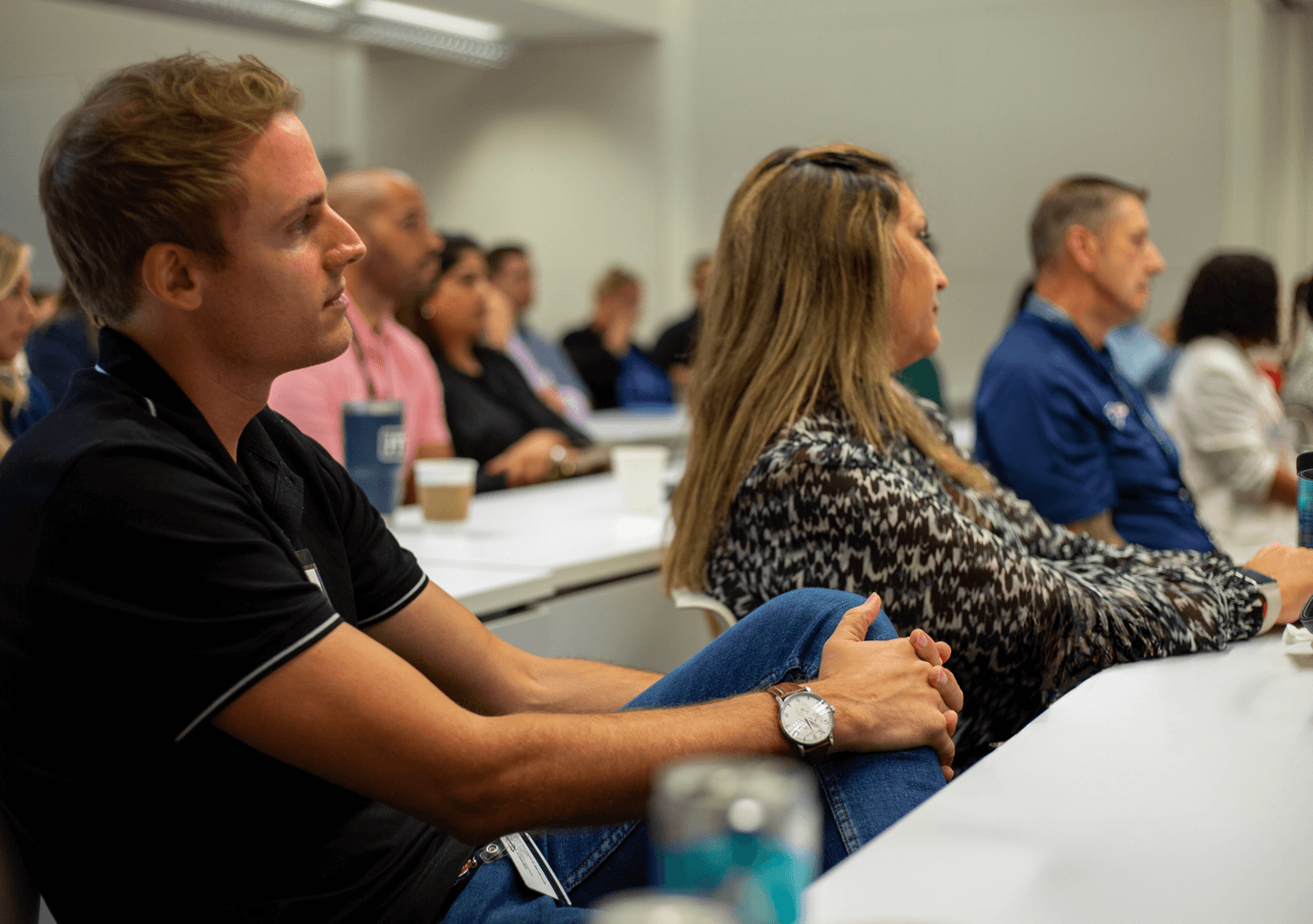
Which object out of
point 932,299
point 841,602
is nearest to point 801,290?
point 932,299

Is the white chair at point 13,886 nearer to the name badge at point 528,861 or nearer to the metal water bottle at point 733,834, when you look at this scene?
the name badge at point 528,861

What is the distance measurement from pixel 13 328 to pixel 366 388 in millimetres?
978

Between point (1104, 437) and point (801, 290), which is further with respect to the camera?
point (1104, 437)

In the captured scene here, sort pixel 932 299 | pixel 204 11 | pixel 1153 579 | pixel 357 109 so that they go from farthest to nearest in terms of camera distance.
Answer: pixel 357 109 < pixel 204 11 < pixel 932 299 < pixel 1153 579

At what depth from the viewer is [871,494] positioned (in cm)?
141

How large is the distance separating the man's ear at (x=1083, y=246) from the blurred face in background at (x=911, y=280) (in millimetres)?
1229

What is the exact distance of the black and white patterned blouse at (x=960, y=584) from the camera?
1.41m

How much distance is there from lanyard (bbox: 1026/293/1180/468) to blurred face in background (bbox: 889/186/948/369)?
3.57 ft

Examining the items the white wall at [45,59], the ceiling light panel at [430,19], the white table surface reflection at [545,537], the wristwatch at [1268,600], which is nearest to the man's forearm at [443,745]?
the wristwatch at [1268,600]

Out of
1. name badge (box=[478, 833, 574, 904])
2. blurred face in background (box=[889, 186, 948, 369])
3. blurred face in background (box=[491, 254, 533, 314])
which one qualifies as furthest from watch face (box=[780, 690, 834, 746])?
blurred face in background (box=[491, 254, 533, 314])

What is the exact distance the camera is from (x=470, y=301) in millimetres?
3783

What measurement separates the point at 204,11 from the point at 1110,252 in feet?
17.5

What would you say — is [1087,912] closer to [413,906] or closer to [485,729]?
[485,729]

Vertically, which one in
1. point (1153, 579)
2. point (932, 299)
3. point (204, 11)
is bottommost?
point (1153, 579)
